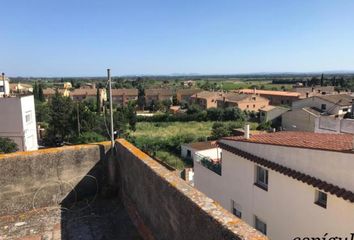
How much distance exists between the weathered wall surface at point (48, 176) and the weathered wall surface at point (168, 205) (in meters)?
0.58

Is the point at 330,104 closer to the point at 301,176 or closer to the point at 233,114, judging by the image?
the point at 233,114

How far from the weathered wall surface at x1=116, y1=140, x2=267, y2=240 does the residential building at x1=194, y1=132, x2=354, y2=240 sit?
13.9 feet

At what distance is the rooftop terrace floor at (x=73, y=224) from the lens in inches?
189

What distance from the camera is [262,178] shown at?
30.6 ft

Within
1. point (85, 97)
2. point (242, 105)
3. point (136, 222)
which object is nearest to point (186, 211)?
point (136, 222)

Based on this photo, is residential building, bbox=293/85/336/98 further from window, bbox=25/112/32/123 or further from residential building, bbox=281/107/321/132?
window, bbox=25/112/32/123

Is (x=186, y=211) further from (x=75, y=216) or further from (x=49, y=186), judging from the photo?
(x=49, y=186)

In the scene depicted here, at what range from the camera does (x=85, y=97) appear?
90375mm

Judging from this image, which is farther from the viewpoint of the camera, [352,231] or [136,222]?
[352,231]

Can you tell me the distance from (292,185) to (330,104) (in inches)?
1521

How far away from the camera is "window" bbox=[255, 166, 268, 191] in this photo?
9086 mm

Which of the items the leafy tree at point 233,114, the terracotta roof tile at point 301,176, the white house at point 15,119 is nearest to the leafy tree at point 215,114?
the leafy tree at point 233,114

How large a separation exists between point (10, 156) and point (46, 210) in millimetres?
1167

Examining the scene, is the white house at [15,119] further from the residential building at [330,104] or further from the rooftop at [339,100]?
the rooftop at [339,100]
